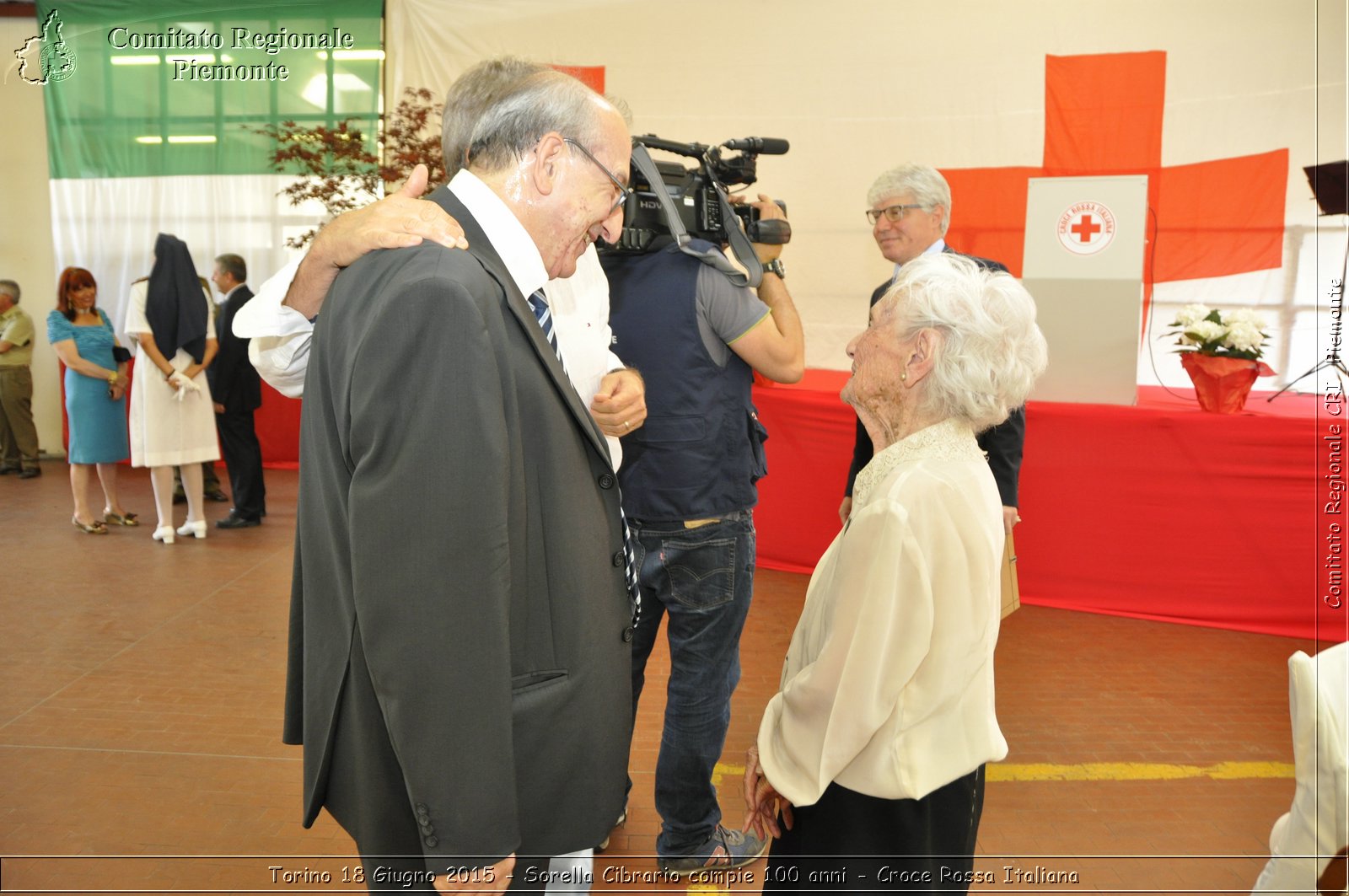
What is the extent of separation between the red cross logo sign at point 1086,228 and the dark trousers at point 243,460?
16.3ft

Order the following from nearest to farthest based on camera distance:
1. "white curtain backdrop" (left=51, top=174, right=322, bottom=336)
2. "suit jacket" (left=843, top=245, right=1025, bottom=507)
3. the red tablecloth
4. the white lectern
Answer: "suit jacket" (left=843, top=245, right=1025, bottom=507) → the red tablecloth → the white lectern → "white curtain backdrop" (left=51, top=174, right=322, bottom=336)

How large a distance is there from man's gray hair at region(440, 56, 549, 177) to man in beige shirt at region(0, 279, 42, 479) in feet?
28.0

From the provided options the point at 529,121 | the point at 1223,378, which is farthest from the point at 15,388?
the point at 1223,378

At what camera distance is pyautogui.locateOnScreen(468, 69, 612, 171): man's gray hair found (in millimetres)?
1294

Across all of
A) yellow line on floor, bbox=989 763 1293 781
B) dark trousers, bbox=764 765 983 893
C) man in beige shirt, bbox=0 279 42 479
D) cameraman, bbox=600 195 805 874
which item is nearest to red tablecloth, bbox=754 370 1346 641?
yellow line on floor, bbox=989 763 1293 781

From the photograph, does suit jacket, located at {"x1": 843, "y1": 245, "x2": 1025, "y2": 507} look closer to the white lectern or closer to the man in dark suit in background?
the white lectern

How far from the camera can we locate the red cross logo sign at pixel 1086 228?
4352 mm

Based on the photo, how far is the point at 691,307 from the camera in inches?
87.7

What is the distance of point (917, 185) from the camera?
314cm

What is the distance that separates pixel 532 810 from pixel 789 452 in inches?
153

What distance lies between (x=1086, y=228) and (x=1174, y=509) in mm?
1323

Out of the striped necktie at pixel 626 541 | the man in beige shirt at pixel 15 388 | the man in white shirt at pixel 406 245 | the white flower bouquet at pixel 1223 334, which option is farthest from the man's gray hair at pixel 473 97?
the man in beige shirt at pixel 15 388

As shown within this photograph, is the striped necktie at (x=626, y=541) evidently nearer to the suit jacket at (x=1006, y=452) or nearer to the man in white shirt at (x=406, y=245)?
the man in white shirt at (x=406, y=245)

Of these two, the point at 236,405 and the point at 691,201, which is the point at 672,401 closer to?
the point at 691,201
